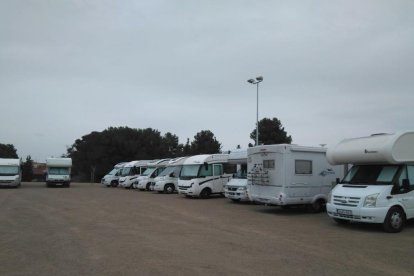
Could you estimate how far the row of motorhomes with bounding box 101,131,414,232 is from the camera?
12703 millimetres

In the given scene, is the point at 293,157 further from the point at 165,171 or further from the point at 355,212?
the point at 165,171

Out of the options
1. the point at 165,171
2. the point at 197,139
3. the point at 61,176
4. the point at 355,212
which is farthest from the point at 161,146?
the point at 355,212

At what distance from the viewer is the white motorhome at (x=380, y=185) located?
12.5m

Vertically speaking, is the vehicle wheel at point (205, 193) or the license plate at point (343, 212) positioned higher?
the vehicle wheel at point (205, 193)

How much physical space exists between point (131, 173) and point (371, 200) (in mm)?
29428

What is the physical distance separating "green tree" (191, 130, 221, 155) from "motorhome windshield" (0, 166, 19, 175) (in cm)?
3260

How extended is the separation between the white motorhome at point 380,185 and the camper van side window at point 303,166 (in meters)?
3.43

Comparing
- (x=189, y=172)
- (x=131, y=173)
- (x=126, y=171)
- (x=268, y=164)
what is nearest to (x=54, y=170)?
(x=126, y=171)

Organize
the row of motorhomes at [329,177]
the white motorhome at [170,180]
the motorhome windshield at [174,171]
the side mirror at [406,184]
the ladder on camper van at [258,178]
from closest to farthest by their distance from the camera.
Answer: the row of motorhomes at [329,177]
the side mirror at [406,184]
the ladder on camper van at [258,178]
the white motorhome at [170,180]
the motorhome windshield at [174,171]

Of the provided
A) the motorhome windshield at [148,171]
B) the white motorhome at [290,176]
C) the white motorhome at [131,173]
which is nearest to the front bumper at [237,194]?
the white motorhome at [290,176]

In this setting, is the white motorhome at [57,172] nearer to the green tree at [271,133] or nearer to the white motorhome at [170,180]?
the white motorhome at [170,180]

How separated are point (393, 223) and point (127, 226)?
7566mm

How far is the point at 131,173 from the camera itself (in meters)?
39.6

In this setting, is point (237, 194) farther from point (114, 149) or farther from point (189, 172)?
point (114, 149)
